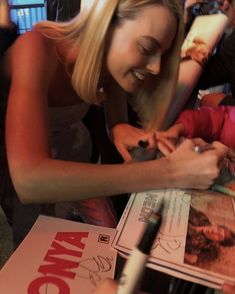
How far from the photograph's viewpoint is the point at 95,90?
80 cm

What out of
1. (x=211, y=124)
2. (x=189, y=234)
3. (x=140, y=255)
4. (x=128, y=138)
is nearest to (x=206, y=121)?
(x=211, y=124)

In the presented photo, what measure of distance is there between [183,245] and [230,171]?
240 millimetres

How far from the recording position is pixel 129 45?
0.71 meters

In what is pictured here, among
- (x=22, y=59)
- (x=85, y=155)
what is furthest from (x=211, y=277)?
Answer: (x=85, y=155)

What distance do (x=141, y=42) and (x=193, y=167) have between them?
26cm

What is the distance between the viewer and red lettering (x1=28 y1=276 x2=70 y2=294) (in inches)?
17.4

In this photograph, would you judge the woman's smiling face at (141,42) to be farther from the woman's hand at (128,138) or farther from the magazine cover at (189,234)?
the magazine cover at (189,234)

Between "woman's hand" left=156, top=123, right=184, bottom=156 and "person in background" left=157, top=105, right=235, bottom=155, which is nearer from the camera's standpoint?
"woman's hand" left=156, top=123, right=184, bottom=156

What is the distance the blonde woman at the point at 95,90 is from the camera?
555mm

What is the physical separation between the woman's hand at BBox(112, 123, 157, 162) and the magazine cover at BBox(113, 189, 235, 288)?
155mm

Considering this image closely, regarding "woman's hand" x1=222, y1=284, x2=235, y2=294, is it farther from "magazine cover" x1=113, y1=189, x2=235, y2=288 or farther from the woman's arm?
the woman's arm

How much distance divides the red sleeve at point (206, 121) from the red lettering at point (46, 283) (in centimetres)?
56

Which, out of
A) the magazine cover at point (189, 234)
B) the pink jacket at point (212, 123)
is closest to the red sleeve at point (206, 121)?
the pink jacket at point (212, 123)
